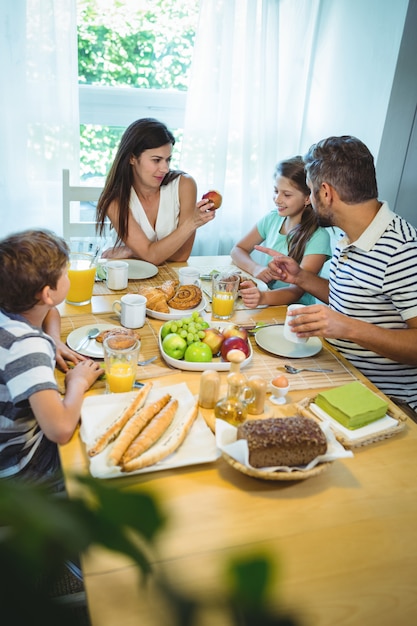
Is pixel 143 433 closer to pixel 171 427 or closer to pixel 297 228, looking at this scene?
pixel 171 427

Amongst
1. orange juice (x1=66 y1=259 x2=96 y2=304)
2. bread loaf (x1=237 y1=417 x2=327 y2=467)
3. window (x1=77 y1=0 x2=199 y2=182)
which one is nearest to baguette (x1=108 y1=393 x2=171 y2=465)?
bread loaf (x1=237 y1=417 x2=327 y2=467)

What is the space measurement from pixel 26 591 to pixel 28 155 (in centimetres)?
315

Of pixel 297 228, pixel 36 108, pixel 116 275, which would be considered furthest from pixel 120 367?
pixel 36 108

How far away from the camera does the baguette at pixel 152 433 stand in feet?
3.53

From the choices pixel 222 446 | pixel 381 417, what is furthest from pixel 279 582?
pixel 381 417

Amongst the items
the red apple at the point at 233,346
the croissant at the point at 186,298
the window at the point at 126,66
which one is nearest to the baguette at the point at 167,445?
the red apple at the point at 233,346

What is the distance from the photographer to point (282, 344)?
1661 millimetres

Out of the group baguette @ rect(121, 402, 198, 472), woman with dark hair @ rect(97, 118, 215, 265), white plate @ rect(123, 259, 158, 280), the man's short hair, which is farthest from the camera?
woman with dark hair @ rect(97, 118, 215, 265)

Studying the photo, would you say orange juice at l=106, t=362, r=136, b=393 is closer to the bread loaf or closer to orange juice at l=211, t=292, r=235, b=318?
the bread loaf

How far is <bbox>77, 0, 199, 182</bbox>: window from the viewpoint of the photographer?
3.17 m

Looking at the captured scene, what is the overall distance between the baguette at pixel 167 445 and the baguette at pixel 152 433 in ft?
0.04

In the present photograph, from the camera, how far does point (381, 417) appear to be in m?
1.28

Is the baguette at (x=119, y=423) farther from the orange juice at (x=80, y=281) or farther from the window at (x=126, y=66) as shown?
the window at (x=126, y=66)

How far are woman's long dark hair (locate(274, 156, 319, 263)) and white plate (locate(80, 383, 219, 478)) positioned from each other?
111cm
